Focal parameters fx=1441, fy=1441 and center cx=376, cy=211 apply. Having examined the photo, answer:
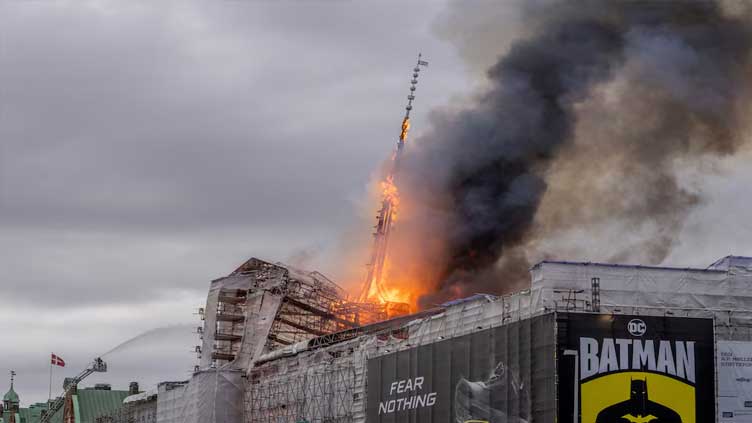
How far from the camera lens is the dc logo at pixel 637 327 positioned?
271ft

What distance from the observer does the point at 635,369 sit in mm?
81938

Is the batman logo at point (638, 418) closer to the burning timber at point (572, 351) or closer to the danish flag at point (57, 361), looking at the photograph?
the burning timber at point (572, 351)

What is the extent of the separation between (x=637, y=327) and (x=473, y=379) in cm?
1176

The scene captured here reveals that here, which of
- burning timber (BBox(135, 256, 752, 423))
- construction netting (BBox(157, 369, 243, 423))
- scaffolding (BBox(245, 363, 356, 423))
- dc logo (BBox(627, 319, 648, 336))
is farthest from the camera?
construction netting (BBox(157, 369, 243, 423))

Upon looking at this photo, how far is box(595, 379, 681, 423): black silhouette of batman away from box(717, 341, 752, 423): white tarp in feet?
10.6

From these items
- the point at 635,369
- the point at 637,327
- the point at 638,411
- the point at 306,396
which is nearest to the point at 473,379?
the point at 635,369

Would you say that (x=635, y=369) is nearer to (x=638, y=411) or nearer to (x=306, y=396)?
(x=638, y=411)

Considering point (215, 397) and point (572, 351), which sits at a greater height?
point (215, 397)

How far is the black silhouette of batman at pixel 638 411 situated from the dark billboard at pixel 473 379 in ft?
11.3

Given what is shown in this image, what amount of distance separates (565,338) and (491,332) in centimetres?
741

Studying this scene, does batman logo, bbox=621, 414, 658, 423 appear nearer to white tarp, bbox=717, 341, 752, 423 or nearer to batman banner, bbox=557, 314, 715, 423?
batman banner, bbox=557, 314, 715, 423

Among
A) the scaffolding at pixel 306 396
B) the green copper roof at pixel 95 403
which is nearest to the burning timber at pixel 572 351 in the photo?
the scaffolding at pixel 306 396

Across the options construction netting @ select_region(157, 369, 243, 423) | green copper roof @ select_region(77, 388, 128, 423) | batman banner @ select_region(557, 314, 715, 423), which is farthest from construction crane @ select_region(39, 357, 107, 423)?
batman banner @ select_region(557, 314, 715, 423)

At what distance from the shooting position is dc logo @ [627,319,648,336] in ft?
271
